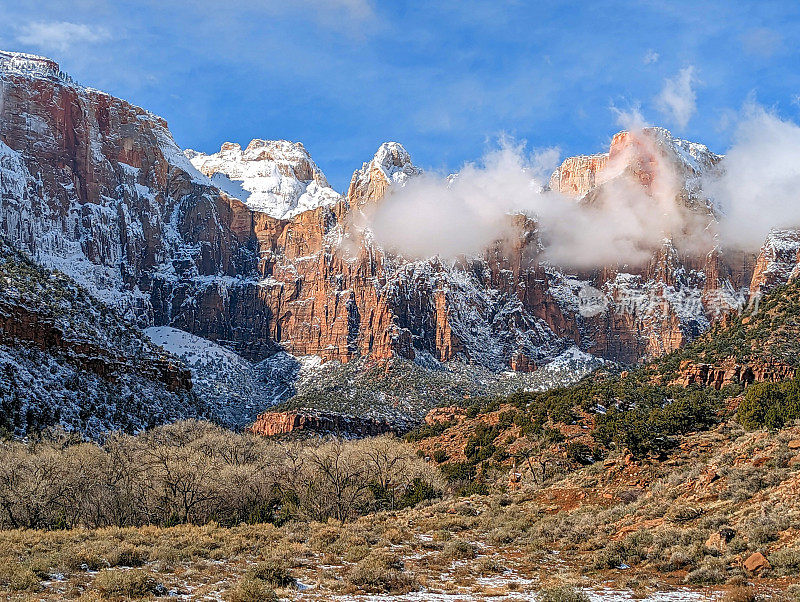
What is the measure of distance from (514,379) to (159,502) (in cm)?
15758

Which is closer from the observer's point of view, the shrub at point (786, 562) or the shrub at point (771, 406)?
the shrub at point (786, 562)

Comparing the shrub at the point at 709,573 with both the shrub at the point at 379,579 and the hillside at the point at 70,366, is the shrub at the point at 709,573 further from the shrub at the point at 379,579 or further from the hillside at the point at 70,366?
the hillside at the point at 70,366

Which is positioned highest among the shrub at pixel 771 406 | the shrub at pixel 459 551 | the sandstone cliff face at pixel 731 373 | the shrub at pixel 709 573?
the sandstone cliff face at pixel 731 373

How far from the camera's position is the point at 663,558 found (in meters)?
22.9

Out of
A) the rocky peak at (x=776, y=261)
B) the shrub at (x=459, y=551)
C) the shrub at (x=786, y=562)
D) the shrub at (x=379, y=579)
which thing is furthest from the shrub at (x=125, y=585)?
the rocky peak at (x=776, y=261)

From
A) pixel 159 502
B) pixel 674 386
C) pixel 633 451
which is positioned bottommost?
pixel 159 502

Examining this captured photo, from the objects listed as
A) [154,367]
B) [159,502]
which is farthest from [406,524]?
[154,367]

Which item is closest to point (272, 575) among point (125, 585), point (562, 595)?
point (125, 585)

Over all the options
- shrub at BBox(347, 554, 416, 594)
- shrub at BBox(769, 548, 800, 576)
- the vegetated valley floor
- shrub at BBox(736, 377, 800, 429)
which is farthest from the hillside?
shrub at BBox(769, 548, 800, 576)

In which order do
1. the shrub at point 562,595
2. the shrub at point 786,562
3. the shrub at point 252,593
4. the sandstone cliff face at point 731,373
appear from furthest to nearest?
the sandstone cliff face at point 731,373
the shrub at point 786,562
the shrub at point 252,593
the shrub at point 562,595

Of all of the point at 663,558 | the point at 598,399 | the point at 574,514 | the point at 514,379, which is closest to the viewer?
the point at 663,558

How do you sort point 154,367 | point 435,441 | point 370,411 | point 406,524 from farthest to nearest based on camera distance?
1. point 370,411
2. point 154,367
3. point 435,441
4. point 406,524

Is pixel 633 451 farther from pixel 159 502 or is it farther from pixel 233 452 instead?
pixel 233 452

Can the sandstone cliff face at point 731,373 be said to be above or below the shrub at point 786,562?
above
